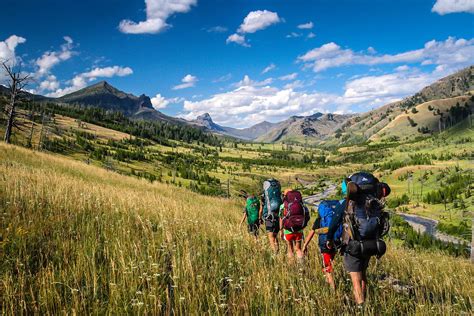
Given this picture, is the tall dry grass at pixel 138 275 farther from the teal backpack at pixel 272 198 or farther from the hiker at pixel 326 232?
the teal backpack at pixel 272 198

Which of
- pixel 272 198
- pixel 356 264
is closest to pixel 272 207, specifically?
pixel 272 198

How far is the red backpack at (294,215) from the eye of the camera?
326 inches

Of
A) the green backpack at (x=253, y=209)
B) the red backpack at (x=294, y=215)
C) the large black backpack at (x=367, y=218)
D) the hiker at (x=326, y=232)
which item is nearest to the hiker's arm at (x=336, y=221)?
the hiker at (x=326, y=232)

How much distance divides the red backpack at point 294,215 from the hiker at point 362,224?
3.12 metres

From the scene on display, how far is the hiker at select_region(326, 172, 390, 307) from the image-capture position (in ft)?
16.1

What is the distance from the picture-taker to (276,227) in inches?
384

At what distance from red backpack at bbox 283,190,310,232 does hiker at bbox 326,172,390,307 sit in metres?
3.12

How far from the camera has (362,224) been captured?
16.1 feet

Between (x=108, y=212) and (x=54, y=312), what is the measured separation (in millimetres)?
3941

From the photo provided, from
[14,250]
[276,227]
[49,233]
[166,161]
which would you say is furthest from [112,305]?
[166,161]

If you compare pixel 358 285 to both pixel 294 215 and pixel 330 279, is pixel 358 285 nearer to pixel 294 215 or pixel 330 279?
pixel 330 279

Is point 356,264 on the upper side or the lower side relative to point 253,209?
upper

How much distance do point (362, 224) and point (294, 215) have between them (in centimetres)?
352

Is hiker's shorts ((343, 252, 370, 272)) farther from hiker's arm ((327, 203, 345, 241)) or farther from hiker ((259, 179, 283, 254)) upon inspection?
hiker ((259, 179, 283, 254))
